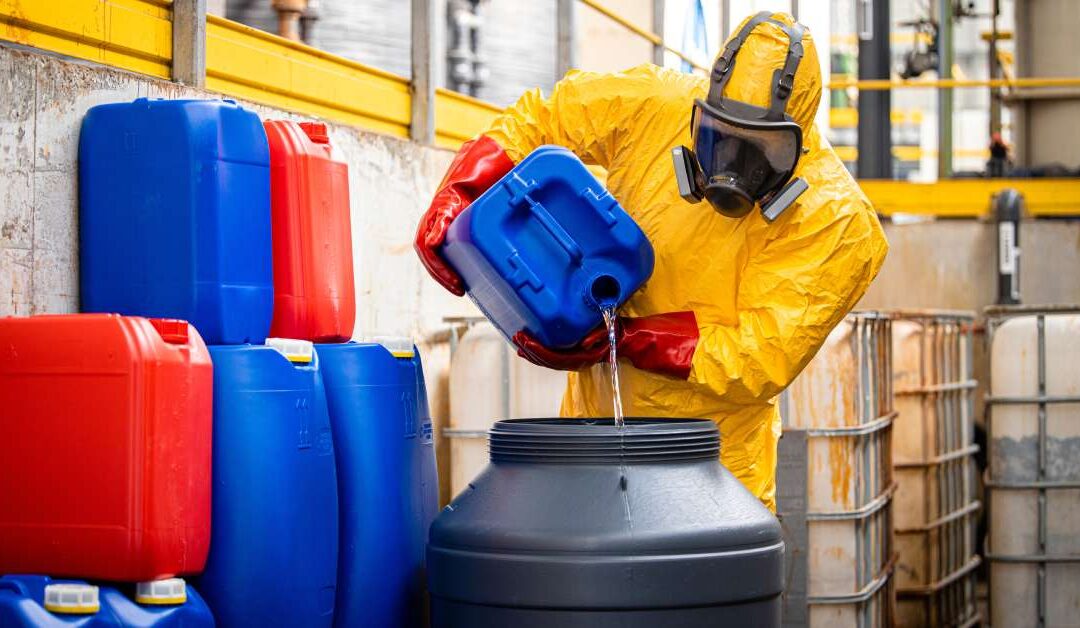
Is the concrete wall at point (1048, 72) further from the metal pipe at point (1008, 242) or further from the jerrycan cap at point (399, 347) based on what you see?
the jerrycan cap at point (399, 347)

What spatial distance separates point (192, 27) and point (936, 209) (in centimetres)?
775

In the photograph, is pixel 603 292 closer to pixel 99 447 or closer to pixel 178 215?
pixel 178 215

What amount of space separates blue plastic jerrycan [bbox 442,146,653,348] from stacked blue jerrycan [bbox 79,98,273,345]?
17.7 inches

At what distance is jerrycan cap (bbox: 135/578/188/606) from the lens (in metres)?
2.42

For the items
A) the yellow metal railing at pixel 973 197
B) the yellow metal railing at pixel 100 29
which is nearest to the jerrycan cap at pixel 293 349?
the yellow metal railing at pixel 100 29

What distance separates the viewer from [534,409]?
15.3ft

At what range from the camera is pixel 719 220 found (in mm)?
3453

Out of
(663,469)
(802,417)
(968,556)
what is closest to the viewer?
(663,469)

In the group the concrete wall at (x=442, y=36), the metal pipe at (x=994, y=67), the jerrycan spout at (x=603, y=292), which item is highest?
the metal pipe at (x=994, y=67)

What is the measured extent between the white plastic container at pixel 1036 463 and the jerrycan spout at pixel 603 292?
Answer: 3575 mm

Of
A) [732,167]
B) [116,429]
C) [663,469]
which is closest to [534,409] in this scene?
[732,167]

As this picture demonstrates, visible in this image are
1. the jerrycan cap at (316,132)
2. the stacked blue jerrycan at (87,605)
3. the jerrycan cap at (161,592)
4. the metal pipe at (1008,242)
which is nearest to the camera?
the stacked blue jerrycan at (87,605)

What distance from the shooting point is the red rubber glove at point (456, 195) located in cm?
321

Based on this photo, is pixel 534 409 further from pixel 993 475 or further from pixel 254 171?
pixel 993 475
